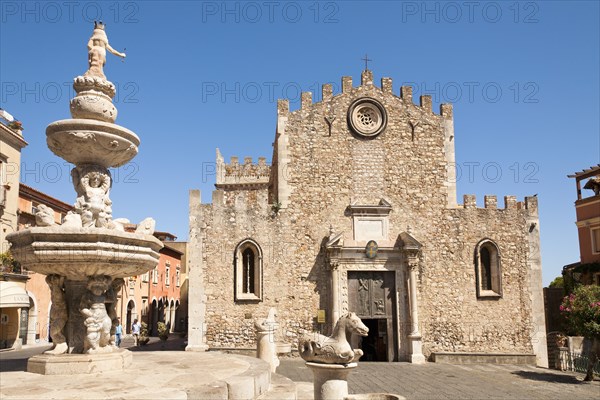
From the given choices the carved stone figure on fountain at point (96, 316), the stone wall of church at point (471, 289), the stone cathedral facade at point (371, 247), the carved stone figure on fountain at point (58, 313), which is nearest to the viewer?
the carved stone figure on fountain at point (96, 316)

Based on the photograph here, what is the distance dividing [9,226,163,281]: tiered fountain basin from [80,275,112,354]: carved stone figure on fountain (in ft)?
0.52

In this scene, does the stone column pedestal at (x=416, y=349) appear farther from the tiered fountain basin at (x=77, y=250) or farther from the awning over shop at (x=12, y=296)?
the awning over shop at (x=12, y=296)

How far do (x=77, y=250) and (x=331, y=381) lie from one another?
4087mm

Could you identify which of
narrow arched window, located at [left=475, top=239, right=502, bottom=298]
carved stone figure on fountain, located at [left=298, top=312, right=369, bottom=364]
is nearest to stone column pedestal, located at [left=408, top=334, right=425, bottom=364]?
narrow arched window, located at [left=475, top=239, right=502, bottom=298]

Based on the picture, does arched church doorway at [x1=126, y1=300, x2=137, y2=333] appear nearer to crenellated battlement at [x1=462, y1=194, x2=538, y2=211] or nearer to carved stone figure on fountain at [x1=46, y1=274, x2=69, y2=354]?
crenellated battlement at [x1=462, y1=194, x2=538, y2=211]

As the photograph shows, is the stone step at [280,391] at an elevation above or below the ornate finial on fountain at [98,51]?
below

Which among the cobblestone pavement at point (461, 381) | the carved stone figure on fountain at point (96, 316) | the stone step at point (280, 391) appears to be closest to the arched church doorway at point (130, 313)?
the cobblestone pavement at point (461, 381)

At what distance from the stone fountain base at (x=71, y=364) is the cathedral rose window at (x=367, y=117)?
15.4 metres

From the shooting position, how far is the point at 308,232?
20.2 m

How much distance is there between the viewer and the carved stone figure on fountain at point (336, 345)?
786cm

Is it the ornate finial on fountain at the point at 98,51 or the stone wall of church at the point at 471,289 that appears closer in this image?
the ornate finial on fountain at the point at 98,51

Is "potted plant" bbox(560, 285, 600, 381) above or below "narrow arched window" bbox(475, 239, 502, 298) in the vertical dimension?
below

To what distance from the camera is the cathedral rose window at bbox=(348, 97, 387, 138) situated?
68.8ft

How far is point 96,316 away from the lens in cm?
728
